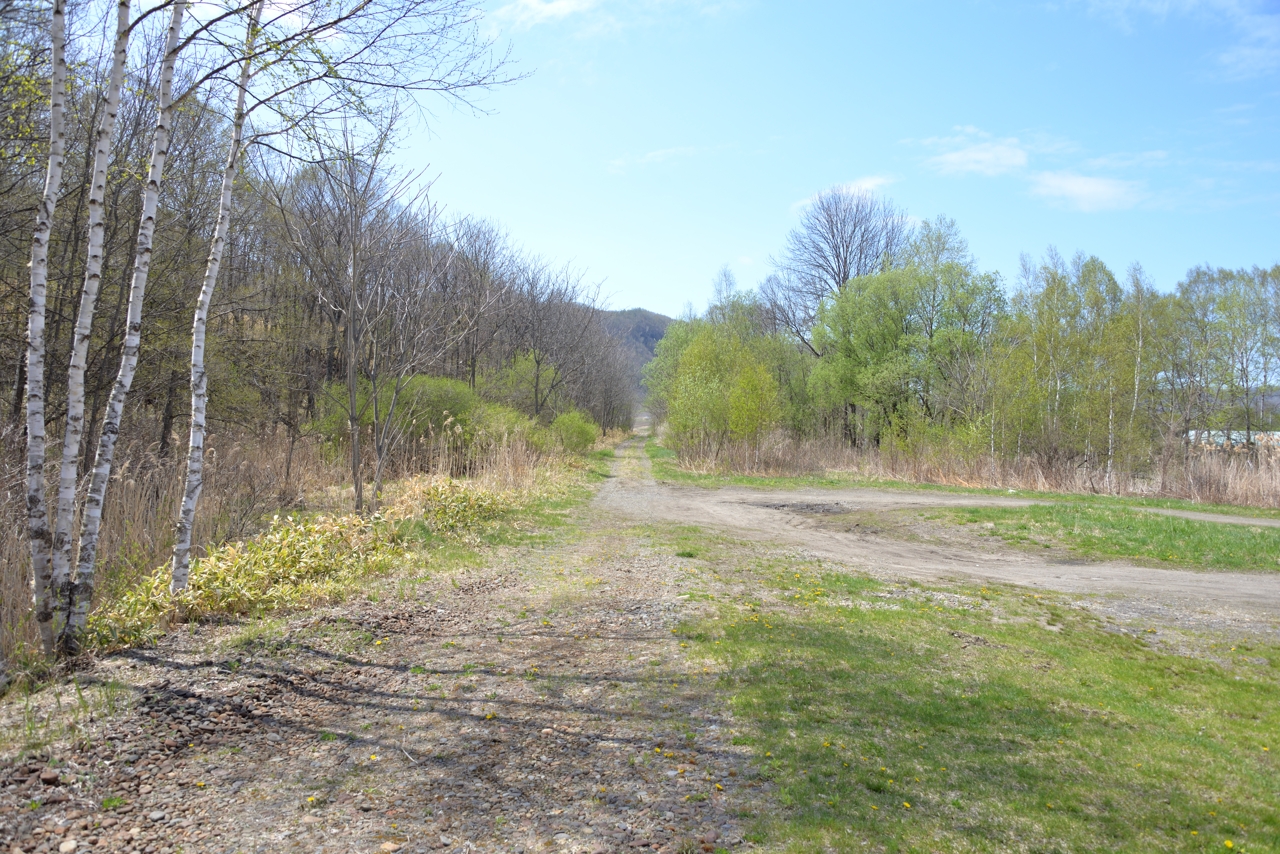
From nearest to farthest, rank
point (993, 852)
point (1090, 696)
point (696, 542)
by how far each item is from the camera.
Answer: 1. point (993, 852)
2. point (1090, 696)
3. point (696, 542)

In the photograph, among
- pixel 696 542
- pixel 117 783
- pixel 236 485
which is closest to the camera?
pixel 117 783

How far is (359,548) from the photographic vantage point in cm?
795

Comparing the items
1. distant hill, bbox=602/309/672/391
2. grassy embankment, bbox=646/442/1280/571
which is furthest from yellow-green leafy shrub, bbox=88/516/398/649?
distant hill, bbox=602/309/672/391

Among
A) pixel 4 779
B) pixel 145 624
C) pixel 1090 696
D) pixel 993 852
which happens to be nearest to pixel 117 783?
pixel 4 779

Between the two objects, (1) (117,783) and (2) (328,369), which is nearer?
(1) (117,783)

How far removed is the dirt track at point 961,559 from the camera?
807cm

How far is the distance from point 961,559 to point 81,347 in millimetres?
11061

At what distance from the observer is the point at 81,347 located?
4410 millimetres

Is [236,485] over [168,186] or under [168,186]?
under

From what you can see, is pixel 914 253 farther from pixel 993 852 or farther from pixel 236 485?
pixel 993 852

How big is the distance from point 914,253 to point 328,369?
83.2 feet

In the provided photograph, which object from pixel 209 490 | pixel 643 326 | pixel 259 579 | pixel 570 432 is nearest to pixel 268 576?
pixel 259 579

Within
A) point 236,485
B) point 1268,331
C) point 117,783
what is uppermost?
point 1268,331

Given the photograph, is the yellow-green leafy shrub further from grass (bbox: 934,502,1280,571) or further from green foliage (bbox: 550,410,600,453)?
green foliage (bbox: 550,410,600,453)
